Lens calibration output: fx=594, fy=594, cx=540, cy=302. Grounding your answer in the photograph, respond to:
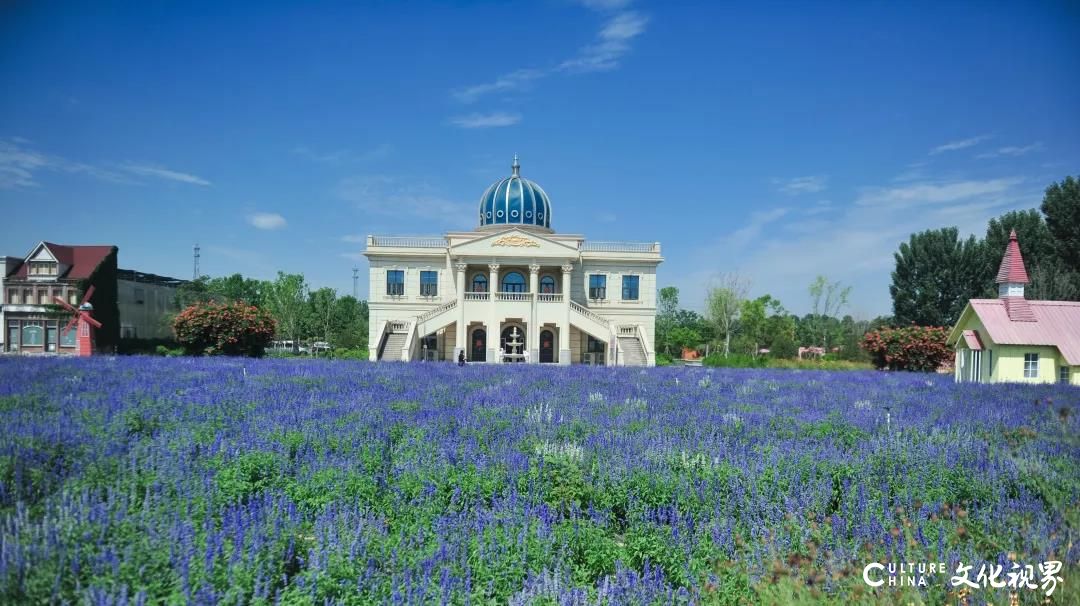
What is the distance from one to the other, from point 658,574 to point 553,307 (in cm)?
3606

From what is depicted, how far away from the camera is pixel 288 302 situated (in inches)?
2446

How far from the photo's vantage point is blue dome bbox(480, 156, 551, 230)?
48062 millimetres

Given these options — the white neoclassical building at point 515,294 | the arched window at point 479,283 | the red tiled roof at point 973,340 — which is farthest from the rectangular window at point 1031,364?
the arched window at point 479,283

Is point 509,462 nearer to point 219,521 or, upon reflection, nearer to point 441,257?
point 219,521

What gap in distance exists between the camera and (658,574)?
436cm

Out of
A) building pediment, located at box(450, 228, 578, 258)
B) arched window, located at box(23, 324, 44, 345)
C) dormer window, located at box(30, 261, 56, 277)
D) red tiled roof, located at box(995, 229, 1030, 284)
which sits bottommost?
arched window, located at box(23, 324, 44, 345)

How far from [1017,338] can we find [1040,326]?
1.33 m

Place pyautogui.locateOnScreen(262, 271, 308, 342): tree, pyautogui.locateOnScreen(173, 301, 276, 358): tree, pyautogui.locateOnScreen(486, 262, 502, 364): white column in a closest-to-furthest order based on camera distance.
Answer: pyautogui.locateOnScreen(173, 301, 276, 358): tree < pyautogui.locateOnScreen(486, 262, 502, 364): white column < pyautogui.locateOnScreen(262, 271, 308, 342): tree

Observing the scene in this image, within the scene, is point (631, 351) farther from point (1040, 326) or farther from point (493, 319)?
point (1040, 326)

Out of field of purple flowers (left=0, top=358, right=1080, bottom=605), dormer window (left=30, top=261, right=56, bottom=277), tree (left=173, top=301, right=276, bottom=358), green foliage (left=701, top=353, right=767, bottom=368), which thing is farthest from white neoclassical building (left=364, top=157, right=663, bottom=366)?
field of purple flowers (left=0, top=358, right=1080, bottom=605)

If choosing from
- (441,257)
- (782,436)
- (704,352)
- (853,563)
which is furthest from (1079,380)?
(704,352)

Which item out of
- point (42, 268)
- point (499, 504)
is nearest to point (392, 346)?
point (42, 268)

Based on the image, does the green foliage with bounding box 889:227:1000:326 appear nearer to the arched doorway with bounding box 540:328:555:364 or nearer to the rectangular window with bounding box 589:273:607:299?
the rectangular window with bounding box 589:273:607:299

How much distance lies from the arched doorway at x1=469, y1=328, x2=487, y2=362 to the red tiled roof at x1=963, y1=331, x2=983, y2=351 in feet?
93.0
